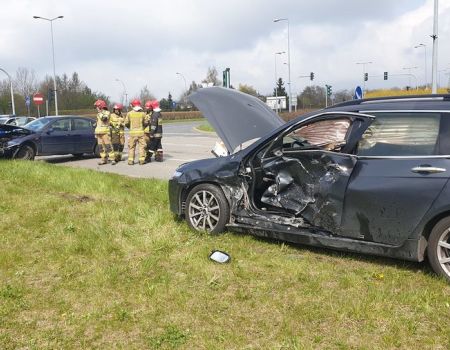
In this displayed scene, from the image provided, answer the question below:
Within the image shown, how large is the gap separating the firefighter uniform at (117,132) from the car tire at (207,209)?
8733mm

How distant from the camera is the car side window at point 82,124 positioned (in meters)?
15.1

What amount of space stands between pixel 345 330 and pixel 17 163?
10.1 meters

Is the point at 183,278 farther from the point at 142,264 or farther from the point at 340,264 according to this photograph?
the point at 340,264

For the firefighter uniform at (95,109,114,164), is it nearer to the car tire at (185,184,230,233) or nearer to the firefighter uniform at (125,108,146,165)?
the firefighter uniform at (125,108,146,165)

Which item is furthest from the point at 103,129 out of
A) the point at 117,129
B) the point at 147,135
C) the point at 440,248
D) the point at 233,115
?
the point at 440,248

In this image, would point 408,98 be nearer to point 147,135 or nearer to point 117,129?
point 147,135

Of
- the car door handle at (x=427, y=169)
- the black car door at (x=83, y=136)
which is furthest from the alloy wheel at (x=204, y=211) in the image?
the black car door at (x=83, y=136)

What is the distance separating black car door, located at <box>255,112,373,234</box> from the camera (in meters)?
4.55

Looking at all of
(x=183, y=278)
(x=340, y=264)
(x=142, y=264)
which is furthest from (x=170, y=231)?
(x=340, y=264)

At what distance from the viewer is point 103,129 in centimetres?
1366

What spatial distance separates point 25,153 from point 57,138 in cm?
113

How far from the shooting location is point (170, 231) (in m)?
5.63

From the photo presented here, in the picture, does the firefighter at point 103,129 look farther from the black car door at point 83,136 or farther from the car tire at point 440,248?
the car tire at point 440,248

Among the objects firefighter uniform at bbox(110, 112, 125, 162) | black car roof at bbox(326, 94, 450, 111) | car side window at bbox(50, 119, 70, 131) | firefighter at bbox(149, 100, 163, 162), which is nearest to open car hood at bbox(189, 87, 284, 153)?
black car roof at bbox(326, 94, 450, 111)
